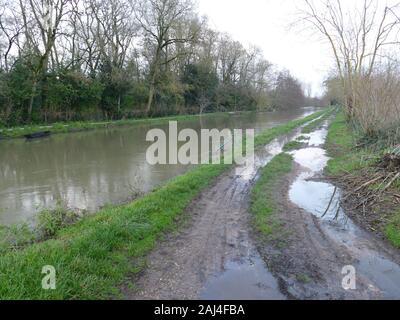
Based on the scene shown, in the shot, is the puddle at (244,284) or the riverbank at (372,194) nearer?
the puddle at (244,284)

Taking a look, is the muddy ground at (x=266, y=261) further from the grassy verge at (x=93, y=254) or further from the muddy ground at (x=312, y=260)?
the grassy verge at (x=93, y=254)

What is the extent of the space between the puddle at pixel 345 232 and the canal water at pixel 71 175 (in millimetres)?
4347

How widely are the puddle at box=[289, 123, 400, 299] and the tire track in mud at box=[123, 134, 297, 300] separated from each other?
136 centimetres

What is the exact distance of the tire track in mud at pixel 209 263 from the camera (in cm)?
369

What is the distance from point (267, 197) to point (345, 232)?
215 centimetres

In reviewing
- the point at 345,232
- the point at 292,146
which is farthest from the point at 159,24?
the point at 345,232

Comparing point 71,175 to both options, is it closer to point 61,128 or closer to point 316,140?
point 61,128

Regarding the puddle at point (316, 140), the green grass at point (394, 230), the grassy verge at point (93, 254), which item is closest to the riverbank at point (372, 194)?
the green grass at point (394, 230)

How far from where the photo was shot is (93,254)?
4.32 m

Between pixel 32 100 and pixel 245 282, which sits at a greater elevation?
pixel 32 100

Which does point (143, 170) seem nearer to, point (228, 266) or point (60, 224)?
point (60, 224)

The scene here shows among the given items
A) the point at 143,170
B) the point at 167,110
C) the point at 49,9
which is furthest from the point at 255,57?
Answer: the point at 143,170

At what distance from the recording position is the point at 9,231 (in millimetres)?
5539

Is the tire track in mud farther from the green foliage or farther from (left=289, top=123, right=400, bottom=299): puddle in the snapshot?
the green foliage
